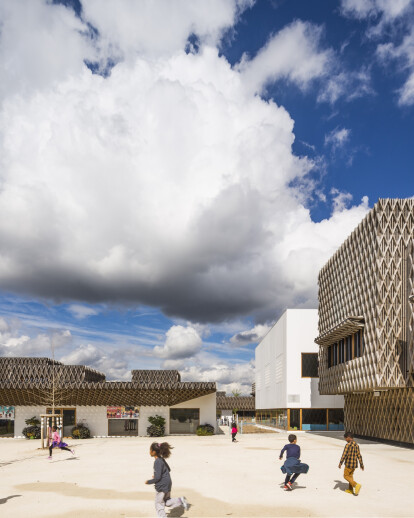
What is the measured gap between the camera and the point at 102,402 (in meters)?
42.9

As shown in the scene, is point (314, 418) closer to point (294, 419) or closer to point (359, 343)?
point (294, 419)

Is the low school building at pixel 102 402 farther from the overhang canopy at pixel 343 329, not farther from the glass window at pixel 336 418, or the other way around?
the glass window at pixel 336 418

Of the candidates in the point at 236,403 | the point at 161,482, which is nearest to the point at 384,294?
the point at 161,482

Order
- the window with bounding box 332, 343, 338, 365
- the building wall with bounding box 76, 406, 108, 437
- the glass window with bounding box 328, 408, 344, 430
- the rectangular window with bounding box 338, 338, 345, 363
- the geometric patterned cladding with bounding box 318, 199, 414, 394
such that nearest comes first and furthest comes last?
the geometric patterned cladding with bounding box 318, 199, 414, 394, the rectangular window with bounding box 338, 338, 345, 363, the window with bounding box 332, 343, 338, 365, the building wall with bounding box 76, 406, 108, 437, the glass window with bounding box 328, 408, 344, 430

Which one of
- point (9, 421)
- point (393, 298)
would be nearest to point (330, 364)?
point (393, 298)

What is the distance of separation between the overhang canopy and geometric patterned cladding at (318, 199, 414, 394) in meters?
0.52

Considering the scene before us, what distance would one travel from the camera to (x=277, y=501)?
43.5 ft

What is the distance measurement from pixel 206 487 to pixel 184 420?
28.6 meters

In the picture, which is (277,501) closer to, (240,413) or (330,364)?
(330,364)

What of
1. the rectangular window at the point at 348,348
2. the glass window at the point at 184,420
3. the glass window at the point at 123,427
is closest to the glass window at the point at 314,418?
the glass window at the point at 184,420

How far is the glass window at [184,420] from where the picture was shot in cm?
4316

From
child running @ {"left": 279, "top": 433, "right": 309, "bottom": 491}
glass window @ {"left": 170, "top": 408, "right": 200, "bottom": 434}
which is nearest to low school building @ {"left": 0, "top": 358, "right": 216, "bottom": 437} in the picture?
glass window @ {"left": 170, "top": 408, "right": 200, "bottom": 434}

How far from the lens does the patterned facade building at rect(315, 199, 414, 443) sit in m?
29.5

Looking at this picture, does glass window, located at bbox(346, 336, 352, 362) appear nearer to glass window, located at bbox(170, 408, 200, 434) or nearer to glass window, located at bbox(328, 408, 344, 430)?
glass window, located at bbox(170, 408, 200, 434)
